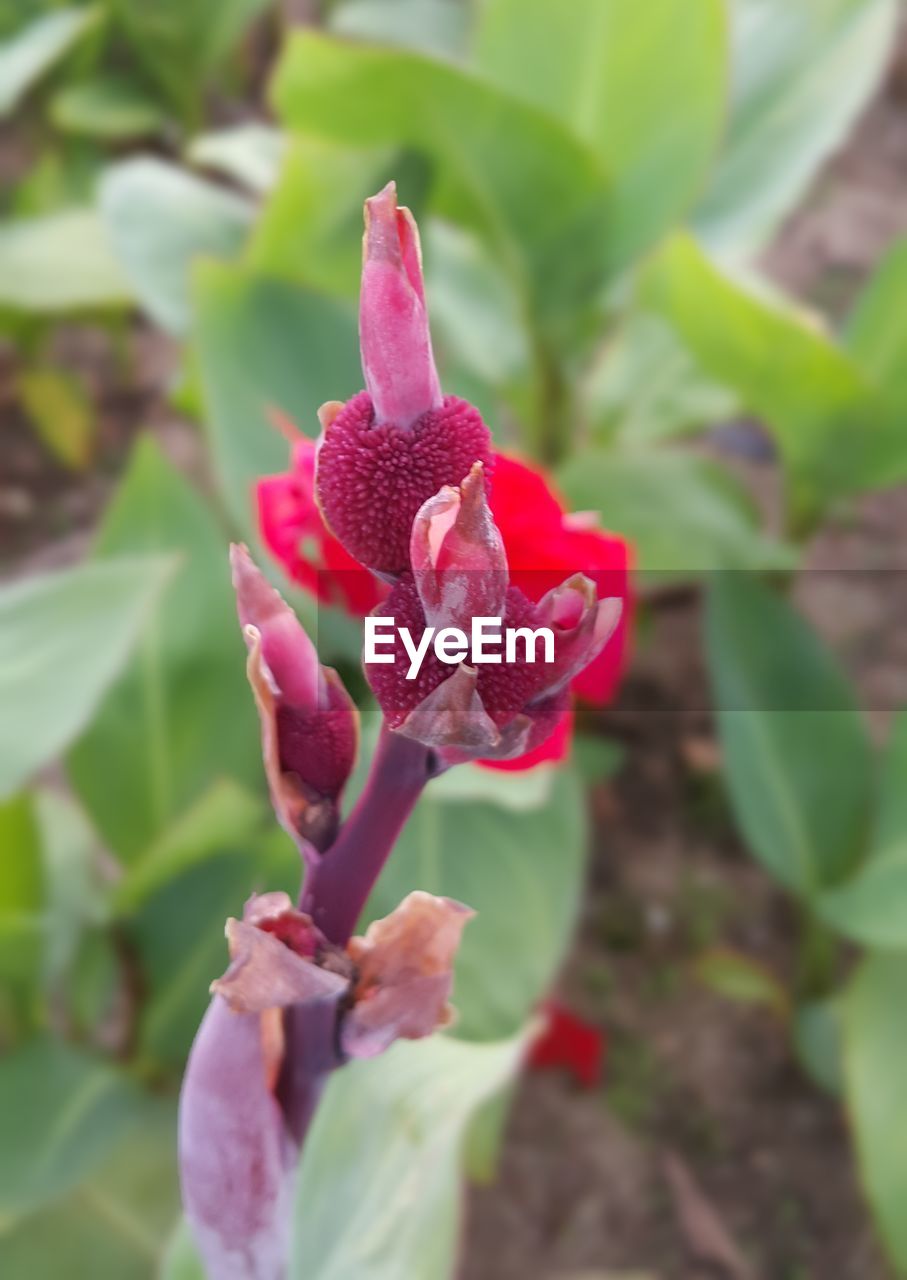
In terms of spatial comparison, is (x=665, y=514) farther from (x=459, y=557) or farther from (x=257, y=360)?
(x=459, y=557)

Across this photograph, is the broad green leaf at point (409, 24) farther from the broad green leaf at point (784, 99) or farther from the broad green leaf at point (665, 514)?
the broad green leaf at point (665, 514)

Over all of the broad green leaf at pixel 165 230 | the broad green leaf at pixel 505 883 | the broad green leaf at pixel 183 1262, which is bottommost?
the broad green leaf at pixel 505 883

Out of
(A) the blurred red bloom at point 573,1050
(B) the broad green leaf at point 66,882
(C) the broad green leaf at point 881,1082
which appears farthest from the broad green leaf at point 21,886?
(C) the broad green leaf at point 881,1082

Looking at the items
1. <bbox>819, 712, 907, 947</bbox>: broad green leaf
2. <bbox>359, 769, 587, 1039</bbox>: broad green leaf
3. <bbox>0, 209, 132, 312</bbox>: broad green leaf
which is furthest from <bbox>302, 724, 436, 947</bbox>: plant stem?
<bbox>0, 209, 132, 312</bbox>: broad green leaf

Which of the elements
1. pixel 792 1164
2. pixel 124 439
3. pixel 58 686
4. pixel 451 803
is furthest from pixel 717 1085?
pixel 124 439

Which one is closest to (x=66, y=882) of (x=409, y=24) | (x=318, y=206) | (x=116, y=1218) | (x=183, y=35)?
(x=116, y=1218)

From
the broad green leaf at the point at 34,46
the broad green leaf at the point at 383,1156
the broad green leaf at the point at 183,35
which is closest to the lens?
the broad green leaf at the point at 383,1156

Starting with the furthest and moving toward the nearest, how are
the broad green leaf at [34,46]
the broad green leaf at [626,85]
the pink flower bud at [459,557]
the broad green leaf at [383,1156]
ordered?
the broad green leaf at [34,46] < the broad green leaf at [626,85] < the broad green leaf at [383,1156] < the pink flower bud at [459,557]
